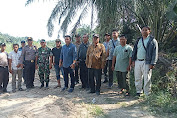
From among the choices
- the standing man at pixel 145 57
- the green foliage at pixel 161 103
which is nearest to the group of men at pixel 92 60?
the standing man at pixel 145 57

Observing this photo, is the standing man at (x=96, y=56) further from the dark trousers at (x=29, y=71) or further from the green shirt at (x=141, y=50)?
the dark trousers at (x=29, y=71)

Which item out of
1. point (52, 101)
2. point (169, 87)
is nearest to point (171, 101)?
point (169, 87)

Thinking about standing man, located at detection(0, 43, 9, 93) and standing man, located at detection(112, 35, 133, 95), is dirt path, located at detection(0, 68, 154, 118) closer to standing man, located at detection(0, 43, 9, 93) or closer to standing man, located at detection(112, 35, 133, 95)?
standing man, located at detection(112, 35, 133, 95)

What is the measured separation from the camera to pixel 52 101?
425cm

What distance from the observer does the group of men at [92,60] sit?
14.0 feet

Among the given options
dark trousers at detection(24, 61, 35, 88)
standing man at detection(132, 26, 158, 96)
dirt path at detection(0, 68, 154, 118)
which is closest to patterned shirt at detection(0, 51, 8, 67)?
dark trousers at detection(24, 61, 35, 88)

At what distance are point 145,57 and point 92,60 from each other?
1397 mm

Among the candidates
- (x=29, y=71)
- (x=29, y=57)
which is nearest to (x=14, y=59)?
(x=29, y=57)

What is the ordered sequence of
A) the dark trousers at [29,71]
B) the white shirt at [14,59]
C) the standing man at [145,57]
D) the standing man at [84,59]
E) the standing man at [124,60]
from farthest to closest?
the dark trousers at [29,71]
the white shirt at [14,59]
the standing man at [84,59]
the standing man at [124,60]
the standing man at [145,57]

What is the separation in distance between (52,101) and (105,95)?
1503mm

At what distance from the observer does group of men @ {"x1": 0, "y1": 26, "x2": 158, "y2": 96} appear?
14.0 ft

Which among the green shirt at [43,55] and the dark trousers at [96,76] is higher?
the green shirt at [43,55]

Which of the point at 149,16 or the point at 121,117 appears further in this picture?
the point at 149,16

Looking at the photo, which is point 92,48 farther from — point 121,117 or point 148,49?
point 121,117
